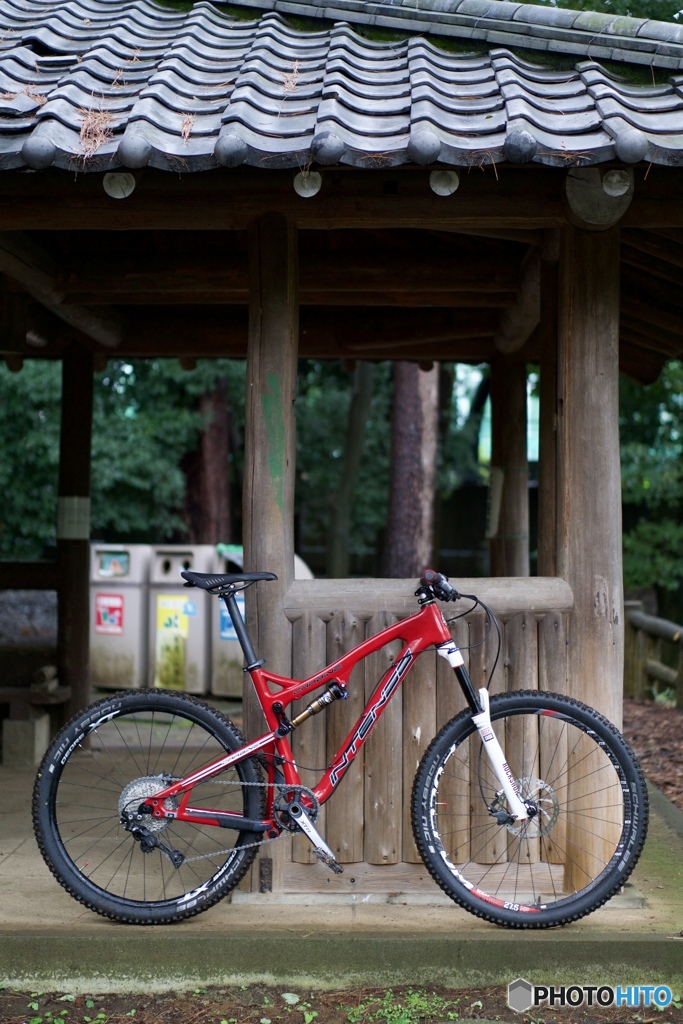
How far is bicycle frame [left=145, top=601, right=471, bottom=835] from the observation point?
3449 mm

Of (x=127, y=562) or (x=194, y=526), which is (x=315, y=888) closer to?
(x=127, y=562)

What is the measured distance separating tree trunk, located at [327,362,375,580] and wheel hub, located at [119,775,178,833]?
10.3 meters

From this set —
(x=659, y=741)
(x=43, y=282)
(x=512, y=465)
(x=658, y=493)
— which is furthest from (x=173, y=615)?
(x=658, y=493)

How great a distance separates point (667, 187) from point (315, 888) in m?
2.93

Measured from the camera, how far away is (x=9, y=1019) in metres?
3.10

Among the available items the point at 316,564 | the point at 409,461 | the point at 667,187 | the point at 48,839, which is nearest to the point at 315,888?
the point at 48,839

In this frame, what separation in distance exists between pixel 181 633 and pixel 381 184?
651 cm

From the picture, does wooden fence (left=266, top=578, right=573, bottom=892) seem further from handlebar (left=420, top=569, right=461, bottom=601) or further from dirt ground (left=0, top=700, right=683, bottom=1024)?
dirt ground (left=0, top=700, right=683, bottom=1024)

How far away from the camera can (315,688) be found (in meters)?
3.55

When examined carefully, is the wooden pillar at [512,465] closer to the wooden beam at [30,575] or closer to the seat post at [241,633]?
the wooden beam at [30,575]

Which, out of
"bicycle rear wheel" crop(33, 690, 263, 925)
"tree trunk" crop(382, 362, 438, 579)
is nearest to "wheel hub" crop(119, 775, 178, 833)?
"bicycle rear wheel" crop(33, 690, 263, 925)

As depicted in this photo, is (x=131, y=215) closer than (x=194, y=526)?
Yes

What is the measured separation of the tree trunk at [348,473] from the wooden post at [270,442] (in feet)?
32.4

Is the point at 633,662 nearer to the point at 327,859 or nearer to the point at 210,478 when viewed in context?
the point at 210,478
